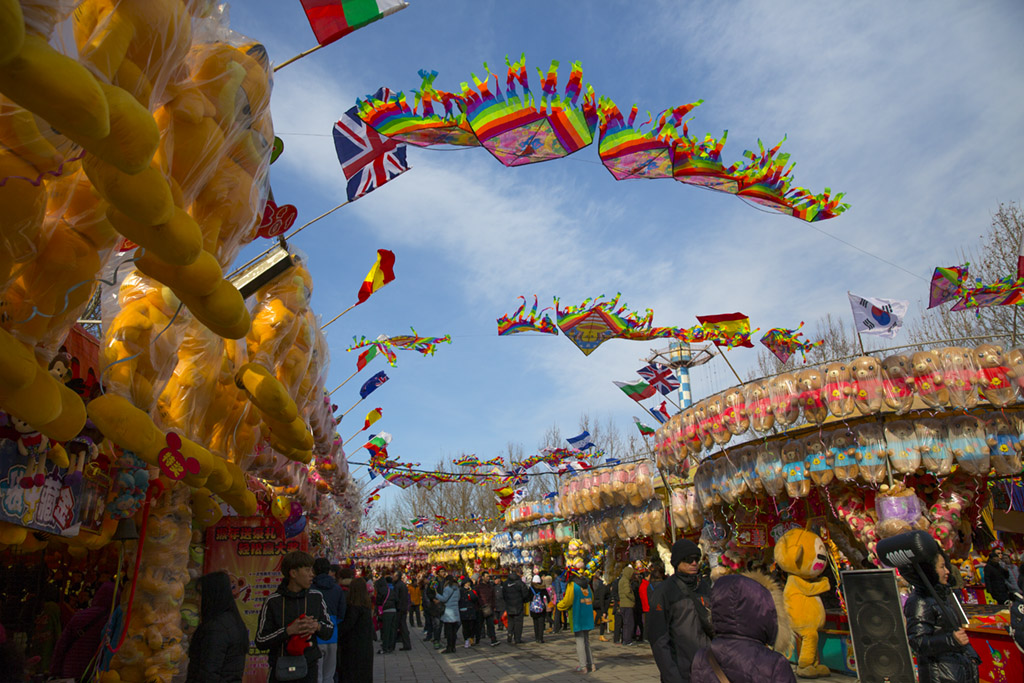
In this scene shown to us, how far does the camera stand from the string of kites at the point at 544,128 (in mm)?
6172

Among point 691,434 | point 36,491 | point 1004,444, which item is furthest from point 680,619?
point 1004,444

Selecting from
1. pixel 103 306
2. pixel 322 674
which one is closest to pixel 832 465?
pixel 322 674

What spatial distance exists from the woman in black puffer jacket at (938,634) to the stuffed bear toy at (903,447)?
455cm

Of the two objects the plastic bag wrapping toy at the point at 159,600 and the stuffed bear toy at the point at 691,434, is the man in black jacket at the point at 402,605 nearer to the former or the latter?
the stuffed bear toy at the point at 691,434

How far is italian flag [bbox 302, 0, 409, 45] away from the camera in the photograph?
4.30 meters

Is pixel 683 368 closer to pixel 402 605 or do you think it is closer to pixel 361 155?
pixel 402 605

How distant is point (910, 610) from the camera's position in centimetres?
502

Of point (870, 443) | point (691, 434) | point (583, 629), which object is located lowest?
point (583, 629)

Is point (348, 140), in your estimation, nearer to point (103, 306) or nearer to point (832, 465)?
point (103, 306)

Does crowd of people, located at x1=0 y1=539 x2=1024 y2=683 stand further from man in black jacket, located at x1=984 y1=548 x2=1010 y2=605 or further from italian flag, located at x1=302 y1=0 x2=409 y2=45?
man in black jacket, located at x1=984 y1=548 x2=1010 y2=605

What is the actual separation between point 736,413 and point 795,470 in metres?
1.18

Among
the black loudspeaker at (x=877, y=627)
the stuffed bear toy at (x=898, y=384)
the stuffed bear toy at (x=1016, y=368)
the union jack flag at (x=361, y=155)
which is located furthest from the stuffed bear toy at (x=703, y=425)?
the union jack flag at (x=361, y=155)

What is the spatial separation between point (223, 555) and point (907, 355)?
9.36 meters

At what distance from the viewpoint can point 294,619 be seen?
15.3 ft
